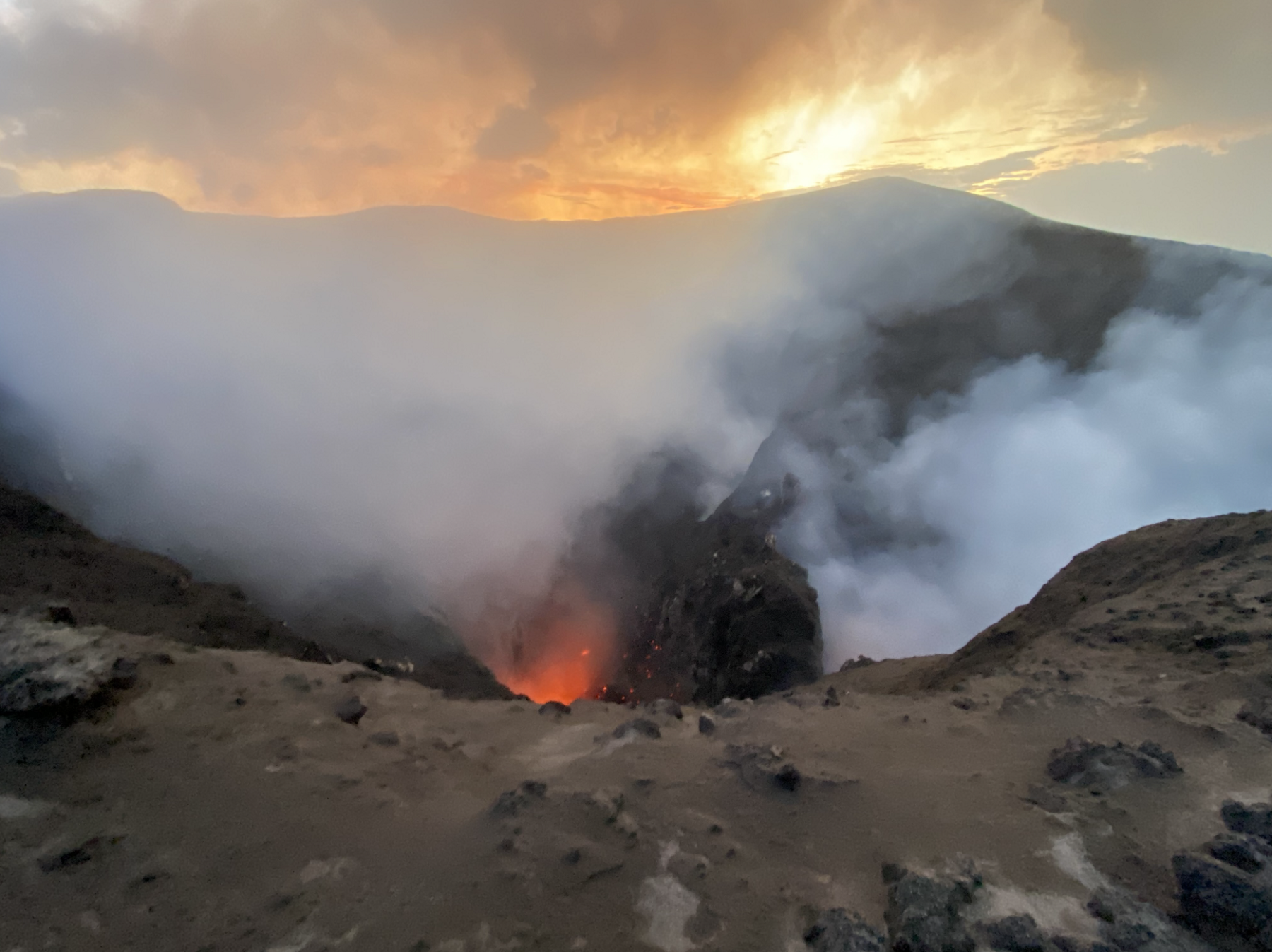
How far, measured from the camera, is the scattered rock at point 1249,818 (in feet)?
11.1

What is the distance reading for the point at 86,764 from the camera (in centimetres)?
365

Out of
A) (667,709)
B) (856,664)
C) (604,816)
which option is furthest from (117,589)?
(856,664)

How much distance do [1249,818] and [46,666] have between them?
23.6 ft

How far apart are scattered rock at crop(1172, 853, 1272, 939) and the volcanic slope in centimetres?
1

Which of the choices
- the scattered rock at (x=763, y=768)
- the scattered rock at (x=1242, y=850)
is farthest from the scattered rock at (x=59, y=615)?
the scattered rock at (x=1242, y=850)

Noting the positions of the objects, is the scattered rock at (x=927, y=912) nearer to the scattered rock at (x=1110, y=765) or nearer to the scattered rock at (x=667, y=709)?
the scattered rock at (x=1110, y=765)

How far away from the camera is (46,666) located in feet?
13.1

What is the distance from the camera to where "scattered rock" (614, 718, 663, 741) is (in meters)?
4.89

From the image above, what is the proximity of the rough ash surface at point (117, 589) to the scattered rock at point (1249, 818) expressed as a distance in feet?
30.7

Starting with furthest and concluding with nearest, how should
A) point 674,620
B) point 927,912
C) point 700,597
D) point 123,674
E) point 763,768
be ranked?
point 674,620
point 700,597
point 123,674
point 763,768
point 927,912

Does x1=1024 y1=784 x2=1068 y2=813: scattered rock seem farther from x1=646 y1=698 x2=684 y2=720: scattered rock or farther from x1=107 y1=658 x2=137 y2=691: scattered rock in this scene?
x1=107 y1=658 x2=137 y2=691: scattered rock

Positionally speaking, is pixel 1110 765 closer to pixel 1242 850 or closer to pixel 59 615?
pixel 1242 850

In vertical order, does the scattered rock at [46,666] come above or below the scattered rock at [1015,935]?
above

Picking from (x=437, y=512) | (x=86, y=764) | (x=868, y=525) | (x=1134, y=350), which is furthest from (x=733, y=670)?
(x=1134, y=350)
